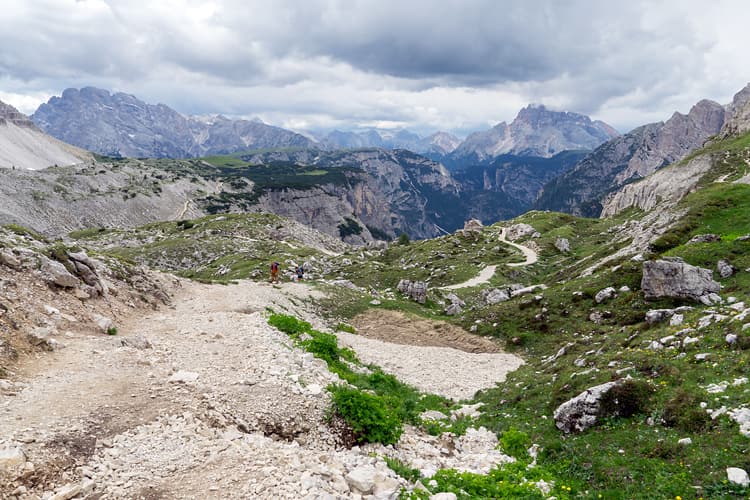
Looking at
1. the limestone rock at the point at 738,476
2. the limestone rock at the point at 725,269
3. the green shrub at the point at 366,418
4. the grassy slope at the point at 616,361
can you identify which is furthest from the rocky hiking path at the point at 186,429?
the limestone rock at the point at 725,269

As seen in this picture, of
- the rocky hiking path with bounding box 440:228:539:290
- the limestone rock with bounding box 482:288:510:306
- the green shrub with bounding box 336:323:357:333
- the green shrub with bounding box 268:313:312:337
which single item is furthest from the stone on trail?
the rocky hiking path with bounding box 440:228:539:290

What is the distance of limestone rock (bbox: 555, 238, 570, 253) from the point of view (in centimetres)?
8029

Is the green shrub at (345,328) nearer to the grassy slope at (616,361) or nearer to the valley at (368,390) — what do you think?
the valley at (368,390)

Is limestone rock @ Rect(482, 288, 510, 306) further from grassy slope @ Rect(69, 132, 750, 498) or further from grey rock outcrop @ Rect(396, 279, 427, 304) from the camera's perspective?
grey rock outcrop @ Rect(396, 279, 427, 304)

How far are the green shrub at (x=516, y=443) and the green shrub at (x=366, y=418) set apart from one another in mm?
4417

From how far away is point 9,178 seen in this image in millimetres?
173875

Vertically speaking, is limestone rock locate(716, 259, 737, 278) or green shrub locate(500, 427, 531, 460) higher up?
limestone rock locate(716, 259, 737, 278)

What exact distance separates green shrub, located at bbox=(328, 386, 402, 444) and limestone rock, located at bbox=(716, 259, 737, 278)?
3001 cm

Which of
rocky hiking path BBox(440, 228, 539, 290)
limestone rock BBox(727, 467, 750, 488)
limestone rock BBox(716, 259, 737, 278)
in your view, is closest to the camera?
limestone rock BBox(727, 467, 750, 488)

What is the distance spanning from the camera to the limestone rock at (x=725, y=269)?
1206 inches

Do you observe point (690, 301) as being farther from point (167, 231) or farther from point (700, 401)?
point (167, 231)

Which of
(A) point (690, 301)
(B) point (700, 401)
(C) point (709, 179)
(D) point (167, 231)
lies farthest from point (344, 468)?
(D) point (167, 231)

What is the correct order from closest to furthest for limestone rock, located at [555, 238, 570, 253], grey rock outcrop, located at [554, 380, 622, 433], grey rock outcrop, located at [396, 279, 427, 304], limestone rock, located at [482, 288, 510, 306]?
grey rock outcrop, located at [554, 380, 622, 433] < limestone rock, located at [482, 288, 510, 306] < grey rock outcrop, located at [396, 279, 427, 304] < limestone rock, located at [555, 238, 570, 253]

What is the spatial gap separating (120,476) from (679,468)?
14814 millimetres
